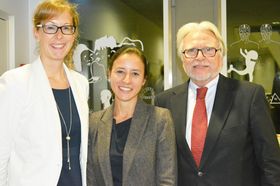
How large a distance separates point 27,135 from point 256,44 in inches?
108

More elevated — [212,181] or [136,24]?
[136,24]

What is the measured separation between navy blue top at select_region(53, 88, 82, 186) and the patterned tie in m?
0.61

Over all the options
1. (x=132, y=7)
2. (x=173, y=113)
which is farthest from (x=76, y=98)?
(x=132, y=7)

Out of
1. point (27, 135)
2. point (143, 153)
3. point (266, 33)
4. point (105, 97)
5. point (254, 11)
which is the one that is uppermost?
point (254, 11)

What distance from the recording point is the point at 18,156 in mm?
1651

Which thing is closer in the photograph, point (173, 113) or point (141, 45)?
point (173, 113)

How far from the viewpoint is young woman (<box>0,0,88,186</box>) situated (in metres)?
1.63

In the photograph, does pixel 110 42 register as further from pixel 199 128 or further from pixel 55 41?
pixel 199 128

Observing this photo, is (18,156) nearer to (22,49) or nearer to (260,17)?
(22,49)

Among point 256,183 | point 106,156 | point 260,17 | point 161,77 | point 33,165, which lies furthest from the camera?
point 161,77

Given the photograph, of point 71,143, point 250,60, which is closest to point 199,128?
point 71,143

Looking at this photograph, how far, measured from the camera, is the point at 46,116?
1674mm

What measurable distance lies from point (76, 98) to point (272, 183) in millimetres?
1112

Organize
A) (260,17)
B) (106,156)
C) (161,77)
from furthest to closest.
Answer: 1. (161,77)
2. (260,17)
3. (106,156)
